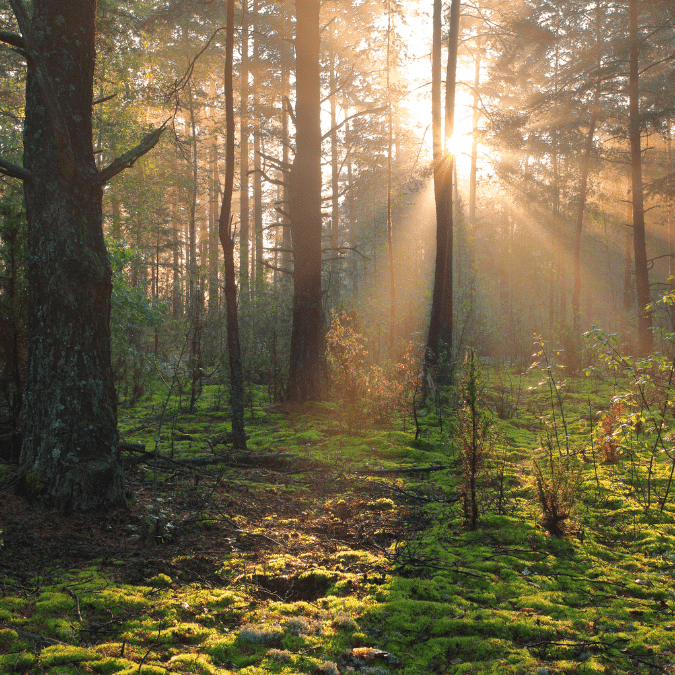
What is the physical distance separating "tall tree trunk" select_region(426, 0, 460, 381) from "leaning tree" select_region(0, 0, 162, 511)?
872cm

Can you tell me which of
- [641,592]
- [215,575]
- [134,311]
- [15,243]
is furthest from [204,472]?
[134,311]

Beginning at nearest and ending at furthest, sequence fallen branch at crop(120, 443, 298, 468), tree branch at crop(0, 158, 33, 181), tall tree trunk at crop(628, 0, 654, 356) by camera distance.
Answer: tree branch at crop(0, 158, 33, 181) < fallen branch at crop(120, 443, 298, 468) < tall tree trunk at crop(628, 0, 654, 356)

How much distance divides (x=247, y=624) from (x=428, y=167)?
12.2 meters

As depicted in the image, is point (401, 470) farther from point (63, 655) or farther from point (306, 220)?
point (306, 220)

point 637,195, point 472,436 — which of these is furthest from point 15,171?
point 637,195

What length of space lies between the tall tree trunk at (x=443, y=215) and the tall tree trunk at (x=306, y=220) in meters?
3.51

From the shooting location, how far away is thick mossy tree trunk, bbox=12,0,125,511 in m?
3.60

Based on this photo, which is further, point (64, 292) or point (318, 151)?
point (318, 151)

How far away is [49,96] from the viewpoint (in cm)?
355

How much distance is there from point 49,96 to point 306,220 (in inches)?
242

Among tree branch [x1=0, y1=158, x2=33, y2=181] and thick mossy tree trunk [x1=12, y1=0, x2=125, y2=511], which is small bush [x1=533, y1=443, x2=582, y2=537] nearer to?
thick mossy tree trunk [x1=12, y1=0, x2=125, y2=511]

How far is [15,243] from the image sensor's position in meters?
5.18

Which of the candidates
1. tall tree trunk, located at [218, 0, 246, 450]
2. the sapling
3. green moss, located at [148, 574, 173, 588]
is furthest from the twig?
tall tree trunk, located at [218, 0, 246, 450]

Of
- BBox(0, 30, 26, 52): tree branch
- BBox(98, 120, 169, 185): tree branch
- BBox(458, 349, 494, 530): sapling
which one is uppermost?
BBox(0, 30, 26, 52): tree branch
